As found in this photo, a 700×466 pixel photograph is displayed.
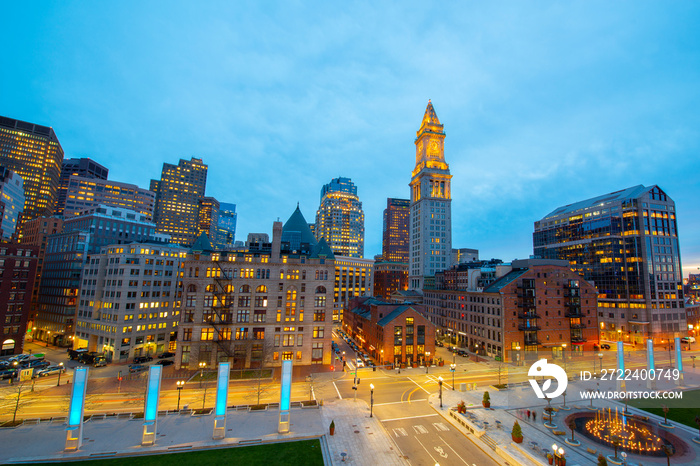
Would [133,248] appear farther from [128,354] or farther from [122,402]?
[122,402]

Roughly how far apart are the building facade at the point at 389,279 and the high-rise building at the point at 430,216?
111 feet

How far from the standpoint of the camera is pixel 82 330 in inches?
2717

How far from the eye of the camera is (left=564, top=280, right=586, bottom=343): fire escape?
69812 mm

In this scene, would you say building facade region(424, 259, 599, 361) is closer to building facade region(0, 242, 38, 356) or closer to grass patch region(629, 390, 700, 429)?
grass patch region(629, 390, 700, 429)

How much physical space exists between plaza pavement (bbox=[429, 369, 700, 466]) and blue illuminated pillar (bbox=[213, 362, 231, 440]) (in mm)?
26043

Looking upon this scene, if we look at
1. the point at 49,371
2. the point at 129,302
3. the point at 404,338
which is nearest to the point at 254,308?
the point at 129,302

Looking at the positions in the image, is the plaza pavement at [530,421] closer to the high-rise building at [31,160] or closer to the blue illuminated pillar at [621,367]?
the blue illuminated pillar at [621,367]

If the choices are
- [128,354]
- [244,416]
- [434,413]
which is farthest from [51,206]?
[434,413]

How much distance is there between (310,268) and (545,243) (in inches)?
4339

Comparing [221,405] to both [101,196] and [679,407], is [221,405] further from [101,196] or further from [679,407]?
[101,196]

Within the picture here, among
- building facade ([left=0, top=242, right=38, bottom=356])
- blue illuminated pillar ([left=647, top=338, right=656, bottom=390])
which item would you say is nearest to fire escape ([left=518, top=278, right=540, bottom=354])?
blue illuminated pillar ([left=647, top=338, right=656, bottom=390])

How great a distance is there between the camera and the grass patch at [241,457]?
2698cm

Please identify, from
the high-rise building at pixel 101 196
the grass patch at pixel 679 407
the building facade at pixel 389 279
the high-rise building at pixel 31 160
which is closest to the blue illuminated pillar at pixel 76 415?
the grass patch at pixel 679 407

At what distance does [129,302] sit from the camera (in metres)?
65.2
